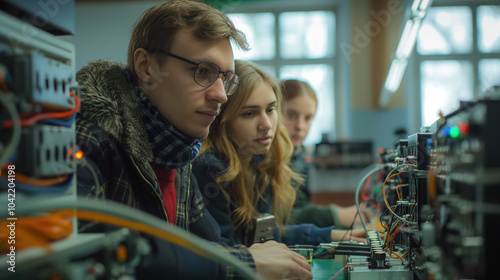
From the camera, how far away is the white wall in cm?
608

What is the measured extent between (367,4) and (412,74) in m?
1.19

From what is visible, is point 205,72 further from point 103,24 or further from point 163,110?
point 103,24

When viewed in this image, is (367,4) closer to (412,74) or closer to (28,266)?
(412,74)

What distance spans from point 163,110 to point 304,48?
547 cm

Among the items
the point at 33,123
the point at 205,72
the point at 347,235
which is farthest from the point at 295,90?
the point at 33,123

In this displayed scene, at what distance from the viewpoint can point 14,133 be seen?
1.74ft

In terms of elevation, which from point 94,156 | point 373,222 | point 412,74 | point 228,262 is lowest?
point 373,222

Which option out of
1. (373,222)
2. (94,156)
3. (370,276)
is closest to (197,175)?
(94,156)

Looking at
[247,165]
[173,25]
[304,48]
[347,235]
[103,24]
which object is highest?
[103,24]

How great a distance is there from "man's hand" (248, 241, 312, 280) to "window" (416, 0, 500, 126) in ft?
17.8

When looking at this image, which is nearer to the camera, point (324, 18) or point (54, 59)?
point (54, 59)

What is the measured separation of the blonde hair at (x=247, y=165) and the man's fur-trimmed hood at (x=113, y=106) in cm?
52

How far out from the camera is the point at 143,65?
124 centimetres

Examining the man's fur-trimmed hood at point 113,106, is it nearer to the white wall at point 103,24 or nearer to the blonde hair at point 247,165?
the blonde hair at point 247,165
